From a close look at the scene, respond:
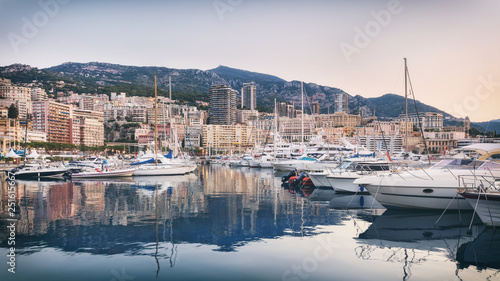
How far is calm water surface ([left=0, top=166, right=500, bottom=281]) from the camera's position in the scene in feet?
27.7

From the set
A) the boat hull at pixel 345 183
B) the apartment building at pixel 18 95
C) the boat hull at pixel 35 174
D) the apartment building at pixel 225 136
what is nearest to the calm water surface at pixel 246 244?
the boat hull at pixel 345 183

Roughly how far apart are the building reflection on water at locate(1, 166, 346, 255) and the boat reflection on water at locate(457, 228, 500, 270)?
4.56 meters

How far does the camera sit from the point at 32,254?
32.0 feet

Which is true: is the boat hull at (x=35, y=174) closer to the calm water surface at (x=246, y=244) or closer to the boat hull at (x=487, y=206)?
the calm water surface at (x=246, y=244)

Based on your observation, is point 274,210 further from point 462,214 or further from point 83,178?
point 83,178

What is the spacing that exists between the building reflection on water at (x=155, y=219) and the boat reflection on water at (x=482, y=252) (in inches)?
179

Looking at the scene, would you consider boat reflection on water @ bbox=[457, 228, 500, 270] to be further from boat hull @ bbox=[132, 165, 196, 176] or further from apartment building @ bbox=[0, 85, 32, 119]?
apartment building @ bbox=[0, 85, 32, 119]

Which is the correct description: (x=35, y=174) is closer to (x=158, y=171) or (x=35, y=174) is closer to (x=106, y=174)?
(x=106, y=174)

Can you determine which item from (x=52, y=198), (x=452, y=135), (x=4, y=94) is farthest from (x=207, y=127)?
(x=52, y=198)

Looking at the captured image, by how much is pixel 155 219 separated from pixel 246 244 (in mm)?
Result: 5245

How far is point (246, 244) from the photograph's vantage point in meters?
10.8

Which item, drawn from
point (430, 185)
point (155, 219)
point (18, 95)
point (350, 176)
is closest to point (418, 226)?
point (430, 185)

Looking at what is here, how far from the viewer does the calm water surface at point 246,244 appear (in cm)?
844

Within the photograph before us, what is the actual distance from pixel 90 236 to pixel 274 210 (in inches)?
322
